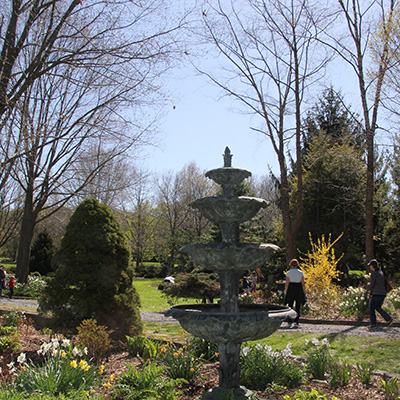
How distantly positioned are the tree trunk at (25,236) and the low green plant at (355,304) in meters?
13.9

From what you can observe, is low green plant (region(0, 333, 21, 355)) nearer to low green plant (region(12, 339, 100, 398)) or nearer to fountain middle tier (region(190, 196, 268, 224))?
low green plant (region(12, 339, 100, 398))

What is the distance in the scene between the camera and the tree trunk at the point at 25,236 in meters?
18.5

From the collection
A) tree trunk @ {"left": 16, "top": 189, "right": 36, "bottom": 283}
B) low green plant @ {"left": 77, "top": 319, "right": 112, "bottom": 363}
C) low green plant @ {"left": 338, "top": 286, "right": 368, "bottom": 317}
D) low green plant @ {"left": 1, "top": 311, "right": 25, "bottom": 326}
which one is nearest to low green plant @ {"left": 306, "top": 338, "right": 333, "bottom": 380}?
low green plant @ {"left": 77, "top": 319, "right": 112, "bottom": 363}

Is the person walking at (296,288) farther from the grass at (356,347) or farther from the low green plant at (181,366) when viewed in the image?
the low green plant at (181,366)

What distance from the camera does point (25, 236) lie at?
61.6ft

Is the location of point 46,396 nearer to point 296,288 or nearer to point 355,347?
point 355,347

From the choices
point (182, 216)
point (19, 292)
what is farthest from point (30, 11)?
point (182, 216)

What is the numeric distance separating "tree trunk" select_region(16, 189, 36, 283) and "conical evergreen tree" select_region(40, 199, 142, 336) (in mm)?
12327

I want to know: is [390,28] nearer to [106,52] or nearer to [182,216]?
[106,52]

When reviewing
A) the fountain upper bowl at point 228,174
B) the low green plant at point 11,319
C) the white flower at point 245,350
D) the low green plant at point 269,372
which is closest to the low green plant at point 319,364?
the low green plant at point 269,372

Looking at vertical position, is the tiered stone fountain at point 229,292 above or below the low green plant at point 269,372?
above

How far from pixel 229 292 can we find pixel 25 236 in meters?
16.3

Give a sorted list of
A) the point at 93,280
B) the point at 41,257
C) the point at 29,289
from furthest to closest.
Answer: the point at 41,257 → the point at 29,289 → the point at 93,280

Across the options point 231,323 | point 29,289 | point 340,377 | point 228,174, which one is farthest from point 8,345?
point 29,289
